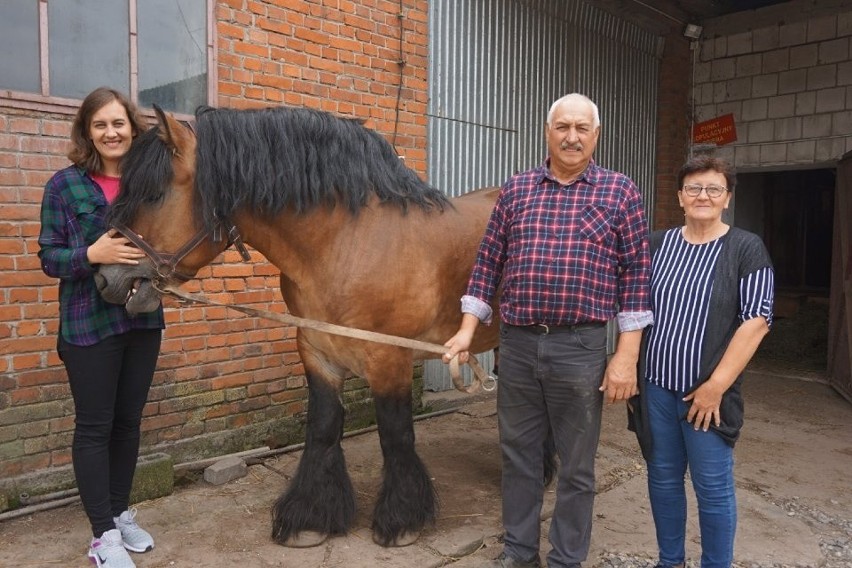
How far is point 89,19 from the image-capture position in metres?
3.27

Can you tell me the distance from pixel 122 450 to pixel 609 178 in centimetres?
219

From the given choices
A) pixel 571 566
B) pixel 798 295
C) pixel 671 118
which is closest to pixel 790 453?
pixel 571 566

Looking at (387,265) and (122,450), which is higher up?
(387,265)

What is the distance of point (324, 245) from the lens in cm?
263

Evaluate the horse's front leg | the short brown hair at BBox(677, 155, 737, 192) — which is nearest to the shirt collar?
the short brown hair at BBox(677, 155, 737, 192)

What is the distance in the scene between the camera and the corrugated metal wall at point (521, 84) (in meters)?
5.04

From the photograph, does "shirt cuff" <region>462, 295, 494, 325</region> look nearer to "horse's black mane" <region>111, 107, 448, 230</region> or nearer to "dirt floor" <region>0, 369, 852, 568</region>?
"horse's black mane" <region>111, 107, 448, 230</region>

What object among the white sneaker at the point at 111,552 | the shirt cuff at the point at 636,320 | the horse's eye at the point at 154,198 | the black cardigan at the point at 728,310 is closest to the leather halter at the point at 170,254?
the horse's eye at the point at 154,198

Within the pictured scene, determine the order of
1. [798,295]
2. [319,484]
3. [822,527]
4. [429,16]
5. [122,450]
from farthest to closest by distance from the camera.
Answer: [798,295], [429,16], [822,527], [319,484], [122,450]

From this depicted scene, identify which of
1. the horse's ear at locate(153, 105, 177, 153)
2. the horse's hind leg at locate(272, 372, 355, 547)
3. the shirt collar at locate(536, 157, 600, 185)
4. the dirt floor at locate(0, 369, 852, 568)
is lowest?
the dirt floor at locate(0, 369, 852, 568)

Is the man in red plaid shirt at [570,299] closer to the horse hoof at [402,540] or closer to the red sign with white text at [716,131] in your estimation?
the horse hoof at [402,540]

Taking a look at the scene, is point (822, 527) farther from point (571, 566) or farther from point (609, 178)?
point (609, 178)

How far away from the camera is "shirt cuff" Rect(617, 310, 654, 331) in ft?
7.28

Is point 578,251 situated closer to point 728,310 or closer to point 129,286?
point 728,310
